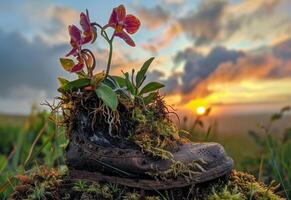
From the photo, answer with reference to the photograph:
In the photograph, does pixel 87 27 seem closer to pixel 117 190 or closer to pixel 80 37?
pixel 80 37

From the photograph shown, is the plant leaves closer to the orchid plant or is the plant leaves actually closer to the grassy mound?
the orchid plant

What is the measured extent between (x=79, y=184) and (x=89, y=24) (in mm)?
621

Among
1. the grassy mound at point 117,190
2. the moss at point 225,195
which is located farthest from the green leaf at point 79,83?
the moss at point 225,195

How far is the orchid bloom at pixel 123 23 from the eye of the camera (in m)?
2.11

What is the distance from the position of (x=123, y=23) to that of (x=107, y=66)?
0.20 metres

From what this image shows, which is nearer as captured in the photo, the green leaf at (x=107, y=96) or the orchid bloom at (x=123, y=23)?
the green leaf at (x=107, y=96)

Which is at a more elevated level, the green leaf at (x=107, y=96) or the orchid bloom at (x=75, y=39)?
the orchid bloom at (x=75, y=39)

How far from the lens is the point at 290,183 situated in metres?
3.36

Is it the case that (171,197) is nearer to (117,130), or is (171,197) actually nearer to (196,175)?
(196,175)

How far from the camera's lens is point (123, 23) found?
212 centimetres

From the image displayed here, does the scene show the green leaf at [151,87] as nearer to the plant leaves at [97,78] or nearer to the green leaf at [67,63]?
the plant leaves at [97,78]

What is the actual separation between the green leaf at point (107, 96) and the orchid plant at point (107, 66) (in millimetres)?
10

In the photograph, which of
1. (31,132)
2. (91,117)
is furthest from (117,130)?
(31,132)

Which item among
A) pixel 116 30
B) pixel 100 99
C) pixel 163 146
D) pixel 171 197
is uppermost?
pixel 116 30
